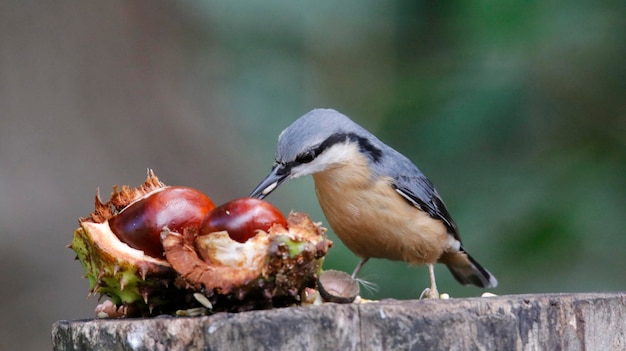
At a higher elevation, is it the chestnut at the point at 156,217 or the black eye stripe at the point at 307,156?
the black eye stripe at the point at 307,156

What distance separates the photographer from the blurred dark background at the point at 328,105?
4340mm

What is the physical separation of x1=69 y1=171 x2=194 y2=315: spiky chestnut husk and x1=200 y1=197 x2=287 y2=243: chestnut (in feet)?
0.67

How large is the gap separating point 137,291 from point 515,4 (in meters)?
2.35

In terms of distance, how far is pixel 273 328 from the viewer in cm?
232

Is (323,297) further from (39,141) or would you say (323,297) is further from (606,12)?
(39,141)

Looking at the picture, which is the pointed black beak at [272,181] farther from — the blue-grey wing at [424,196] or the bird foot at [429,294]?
the bird foot at [429,294]

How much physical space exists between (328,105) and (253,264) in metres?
3.21

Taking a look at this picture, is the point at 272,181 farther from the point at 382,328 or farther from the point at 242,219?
the point at 382,328

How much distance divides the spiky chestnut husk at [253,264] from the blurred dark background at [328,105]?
71.5 inches

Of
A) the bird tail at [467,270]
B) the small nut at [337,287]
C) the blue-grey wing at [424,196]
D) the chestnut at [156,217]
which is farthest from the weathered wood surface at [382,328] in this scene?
the bird tail at [467,270]

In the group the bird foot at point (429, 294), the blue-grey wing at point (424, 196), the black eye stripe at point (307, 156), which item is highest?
the blue-grey wing at point (424, 196)

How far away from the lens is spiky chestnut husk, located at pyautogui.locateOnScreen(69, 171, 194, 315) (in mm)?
2805

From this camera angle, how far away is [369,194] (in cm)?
421

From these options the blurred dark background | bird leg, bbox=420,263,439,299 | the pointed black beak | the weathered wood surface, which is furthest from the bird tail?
the weathered wood surface
